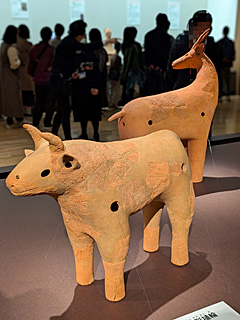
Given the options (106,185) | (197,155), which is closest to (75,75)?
(197,155)

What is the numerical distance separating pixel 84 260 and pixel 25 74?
3.24m

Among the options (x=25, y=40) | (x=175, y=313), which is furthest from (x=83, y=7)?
(x=175, y=313)

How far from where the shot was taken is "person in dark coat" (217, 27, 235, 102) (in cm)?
452

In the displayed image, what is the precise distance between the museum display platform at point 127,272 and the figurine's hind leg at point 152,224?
0.15 ft

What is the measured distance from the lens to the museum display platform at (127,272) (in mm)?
1612

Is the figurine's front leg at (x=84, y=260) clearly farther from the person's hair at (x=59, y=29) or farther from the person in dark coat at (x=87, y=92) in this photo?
the person's hair at (x=59, y=29)

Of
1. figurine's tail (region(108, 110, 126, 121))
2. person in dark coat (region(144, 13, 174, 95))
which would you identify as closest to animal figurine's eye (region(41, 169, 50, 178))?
figurine's tail (region(108, 110, 126, 121))

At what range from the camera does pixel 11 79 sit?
4180 mm

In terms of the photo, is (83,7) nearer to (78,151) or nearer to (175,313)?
(78,151)

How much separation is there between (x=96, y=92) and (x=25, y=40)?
5.79 feet

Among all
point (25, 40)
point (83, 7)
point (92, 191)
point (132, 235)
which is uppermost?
point (83, 7)

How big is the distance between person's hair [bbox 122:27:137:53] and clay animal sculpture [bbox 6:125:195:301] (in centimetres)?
238

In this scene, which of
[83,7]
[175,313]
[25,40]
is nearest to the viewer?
[175,313]

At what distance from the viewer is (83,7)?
13.5 ft
